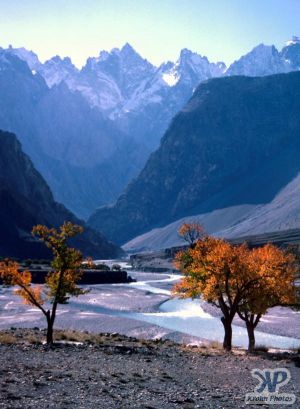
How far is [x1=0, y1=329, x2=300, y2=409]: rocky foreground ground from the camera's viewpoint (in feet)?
68.3

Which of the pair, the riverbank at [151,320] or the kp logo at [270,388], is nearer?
the kp logo at [270,388]

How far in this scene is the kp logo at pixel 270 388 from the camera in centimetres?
2186

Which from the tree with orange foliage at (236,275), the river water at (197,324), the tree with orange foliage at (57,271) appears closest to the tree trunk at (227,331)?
the tree with orange foliage at (236,275)

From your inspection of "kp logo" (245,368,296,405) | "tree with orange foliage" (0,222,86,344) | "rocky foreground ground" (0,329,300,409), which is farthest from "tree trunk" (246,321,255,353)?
"tree with orange foliage" (0,222,86,344)

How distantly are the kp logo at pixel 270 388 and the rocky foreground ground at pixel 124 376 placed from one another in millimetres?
358

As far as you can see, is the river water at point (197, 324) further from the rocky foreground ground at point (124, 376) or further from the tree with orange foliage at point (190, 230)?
the rocky foreground ground at point (124, 376)

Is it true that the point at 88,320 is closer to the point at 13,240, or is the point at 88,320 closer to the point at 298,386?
the point at 298,386

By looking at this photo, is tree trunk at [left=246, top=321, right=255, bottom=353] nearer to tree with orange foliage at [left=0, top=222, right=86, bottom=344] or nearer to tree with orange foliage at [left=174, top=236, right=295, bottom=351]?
tree with orange foliage at [left=174, top=236, right=295, bottom=351]

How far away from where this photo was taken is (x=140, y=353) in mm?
35281

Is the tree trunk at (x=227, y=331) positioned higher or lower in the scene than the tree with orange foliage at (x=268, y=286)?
lower

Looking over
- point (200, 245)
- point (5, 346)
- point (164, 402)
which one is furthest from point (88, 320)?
point (164, 402)

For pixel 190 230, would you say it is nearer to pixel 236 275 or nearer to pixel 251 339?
pixel 236 275

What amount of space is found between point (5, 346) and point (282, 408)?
18866mm

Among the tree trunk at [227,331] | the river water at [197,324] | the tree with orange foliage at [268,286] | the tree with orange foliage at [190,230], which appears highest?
the tree with orange foliage at [190,230]
